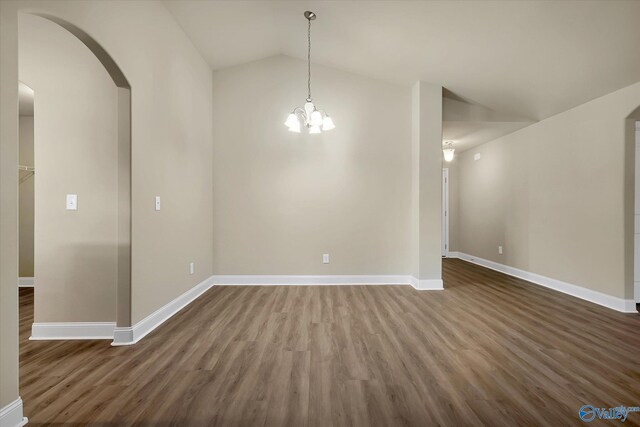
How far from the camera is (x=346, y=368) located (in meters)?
2.00

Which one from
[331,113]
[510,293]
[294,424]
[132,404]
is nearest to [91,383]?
[132,404]

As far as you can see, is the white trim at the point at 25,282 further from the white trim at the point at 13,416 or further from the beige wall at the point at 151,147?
the white trim at the point at 13,416

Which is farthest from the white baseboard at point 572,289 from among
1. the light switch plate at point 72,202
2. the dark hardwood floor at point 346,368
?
the light switch plate at point 72,202

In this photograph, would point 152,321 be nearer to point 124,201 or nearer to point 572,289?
point 124,201

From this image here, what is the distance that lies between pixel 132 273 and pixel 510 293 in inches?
172

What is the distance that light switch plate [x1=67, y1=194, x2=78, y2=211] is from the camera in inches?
96.8

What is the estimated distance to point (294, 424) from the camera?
4.84 feet

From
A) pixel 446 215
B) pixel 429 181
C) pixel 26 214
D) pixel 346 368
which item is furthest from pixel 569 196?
pixel 26 214

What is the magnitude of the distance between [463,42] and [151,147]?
3.35m

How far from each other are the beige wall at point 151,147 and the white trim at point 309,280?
382 mm

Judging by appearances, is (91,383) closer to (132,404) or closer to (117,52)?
(132,404)

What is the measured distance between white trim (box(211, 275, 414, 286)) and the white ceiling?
8.54 feet

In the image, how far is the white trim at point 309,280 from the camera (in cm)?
430

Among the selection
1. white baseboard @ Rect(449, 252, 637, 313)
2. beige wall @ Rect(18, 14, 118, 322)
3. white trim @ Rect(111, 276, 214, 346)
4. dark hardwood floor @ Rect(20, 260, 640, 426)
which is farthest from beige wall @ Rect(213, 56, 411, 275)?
white baseboard @ Rect(449, 252, 637, 313)
